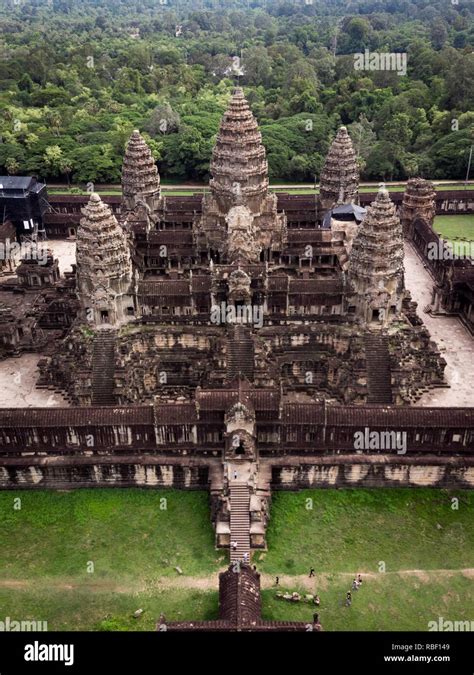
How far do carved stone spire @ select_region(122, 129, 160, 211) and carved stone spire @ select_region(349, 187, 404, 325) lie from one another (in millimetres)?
29050

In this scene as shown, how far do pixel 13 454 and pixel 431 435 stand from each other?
86.8 ft

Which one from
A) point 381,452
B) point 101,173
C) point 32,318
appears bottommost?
point 381,452

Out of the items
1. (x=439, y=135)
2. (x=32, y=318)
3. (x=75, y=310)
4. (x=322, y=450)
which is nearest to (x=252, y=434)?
(x=322, y=450)

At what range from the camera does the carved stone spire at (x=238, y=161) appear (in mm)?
51312

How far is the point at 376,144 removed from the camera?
95125mm

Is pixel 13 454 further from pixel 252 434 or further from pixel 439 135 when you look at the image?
pixel 439 135

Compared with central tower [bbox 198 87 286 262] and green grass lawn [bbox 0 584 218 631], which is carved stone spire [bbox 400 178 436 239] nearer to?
central tower [bbox 198 87 286 262]

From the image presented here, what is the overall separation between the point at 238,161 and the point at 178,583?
35.3 meters

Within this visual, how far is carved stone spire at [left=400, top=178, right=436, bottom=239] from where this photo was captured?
7256 cm

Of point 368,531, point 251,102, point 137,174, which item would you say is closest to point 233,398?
point 368,531

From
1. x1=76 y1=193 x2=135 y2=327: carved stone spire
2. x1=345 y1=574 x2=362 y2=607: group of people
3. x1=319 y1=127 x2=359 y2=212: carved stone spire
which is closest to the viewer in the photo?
x1=345 y1=574 x2=362 y2=607: group of people

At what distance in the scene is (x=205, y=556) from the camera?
3216 cm

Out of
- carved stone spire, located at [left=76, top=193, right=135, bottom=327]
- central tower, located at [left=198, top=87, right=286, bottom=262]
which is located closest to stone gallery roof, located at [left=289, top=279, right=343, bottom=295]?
central tower, located at [left=198, top=87, right=286, bottom=262]

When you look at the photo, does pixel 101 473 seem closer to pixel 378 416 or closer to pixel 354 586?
pixel 354 586
